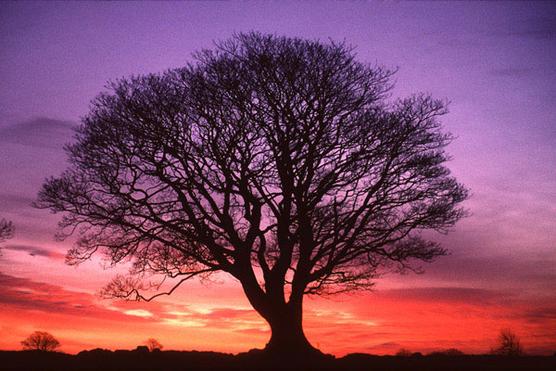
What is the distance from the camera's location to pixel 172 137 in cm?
1989

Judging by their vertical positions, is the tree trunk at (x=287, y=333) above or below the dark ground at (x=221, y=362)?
above

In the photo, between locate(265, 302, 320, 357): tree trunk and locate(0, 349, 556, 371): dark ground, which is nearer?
locate(0, 349, 556, 371): dark ground

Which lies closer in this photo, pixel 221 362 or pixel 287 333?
pixel 221 362

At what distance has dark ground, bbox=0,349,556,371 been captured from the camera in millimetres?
15406

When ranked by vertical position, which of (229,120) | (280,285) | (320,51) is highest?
(320,51)

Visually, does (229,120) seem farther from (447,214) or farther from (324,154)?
(447,214)

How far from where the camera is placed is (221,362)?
17.3 metres

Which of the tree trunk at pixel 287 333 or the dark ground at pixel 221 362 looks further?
the tree trunk at pixel 287 333

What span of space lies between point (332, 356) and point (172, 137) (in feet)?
30.8

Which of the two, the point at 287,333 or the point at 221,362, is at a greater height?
the point at 287,333

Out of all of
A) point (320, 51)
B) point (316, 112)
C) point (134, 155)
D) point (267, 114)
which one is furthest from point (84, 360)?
point (320, 51)

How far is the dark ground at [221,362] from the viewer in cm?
1541

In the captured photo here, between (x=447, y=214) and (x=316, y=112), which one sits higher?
(x=316, y=112)

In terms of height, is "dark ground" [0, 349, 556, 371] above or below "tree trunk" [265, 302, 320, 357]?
below
